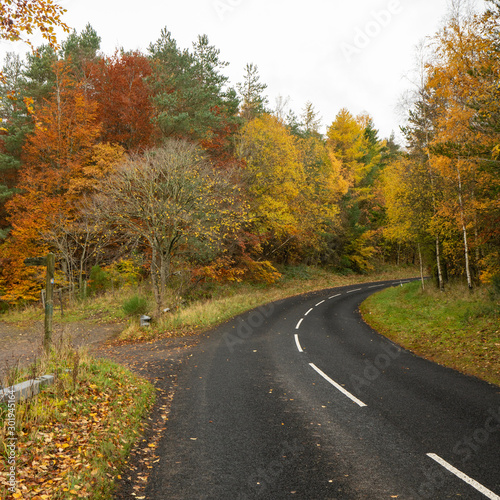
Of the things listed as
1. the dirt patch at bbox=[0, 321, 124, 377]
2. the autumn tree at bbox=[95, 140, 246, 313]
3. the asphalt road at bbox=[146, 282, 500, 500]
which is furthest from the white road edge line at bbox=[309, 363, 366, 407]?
the dirt patch at bbox=[0, 321, 124, 377]

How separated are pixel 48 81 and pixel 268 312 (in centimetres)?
2604

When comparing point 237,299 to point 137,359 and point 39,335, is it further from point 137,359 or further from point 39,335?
point 137,359

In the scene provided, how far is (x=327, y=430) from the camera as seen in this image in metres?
5.30

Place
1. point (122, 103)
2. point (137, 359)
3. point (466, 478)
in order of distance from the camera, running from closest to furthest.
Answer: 1. point (466, 478)
2. point (137, 359)
3. point (122, 103)

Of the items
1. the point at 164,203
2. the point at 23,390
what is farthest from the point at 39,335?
the point at 23,390

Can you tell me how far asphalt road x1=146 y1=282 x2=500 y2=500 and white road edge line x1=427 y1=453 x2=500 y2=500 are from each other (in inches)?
0.7

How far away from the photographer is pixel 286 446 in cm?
481

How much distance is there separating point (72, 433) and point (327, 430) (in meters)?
3.93

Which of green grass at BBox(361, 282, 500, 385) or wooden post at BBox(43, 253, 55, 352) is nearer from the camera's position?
wooden post at BBox(43, 253, 55, 352)

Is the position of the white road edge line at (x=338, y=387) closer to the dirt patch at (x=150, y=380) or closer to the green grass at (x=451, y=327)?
the green grass at (x=451, y=327)

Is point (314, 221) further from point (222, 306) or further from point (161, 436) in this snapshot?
point (161, 436)

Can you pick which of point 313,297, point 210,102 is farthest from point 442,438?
point 210,102

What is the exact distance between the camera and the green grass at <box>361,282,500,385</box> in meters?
8.88

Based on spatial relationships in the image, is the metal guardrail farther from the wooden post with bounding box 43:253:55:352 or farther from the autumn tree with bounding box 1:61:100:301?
the autumn tree with bounding box 1:61:100:301
